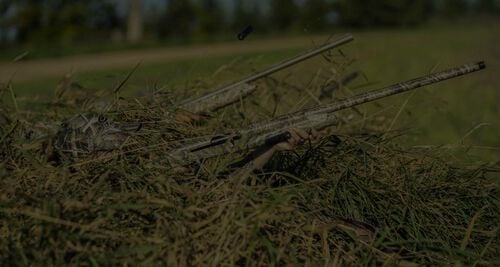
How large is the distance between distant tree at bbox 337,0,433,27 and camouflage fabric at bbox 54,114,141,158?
142 ft

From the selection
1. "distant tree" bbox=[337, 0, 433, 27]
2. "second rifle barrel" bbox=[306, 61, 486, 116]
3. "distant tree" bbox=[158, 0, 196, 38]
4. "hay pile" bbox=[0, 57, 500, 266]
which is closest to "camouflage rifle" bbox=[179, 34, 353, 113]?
"hay pile" bbox=[0, 57, 500, 266]

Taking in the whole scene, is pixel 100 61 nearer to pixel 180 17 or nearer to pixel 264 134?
pixel 180 17

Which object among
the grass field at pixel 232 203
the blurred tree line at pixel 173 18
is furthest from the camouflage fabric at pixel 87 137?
the blurred tree line at pixel 173 18

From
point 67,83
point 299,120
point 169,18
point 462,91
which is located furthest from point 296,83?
point 169,18

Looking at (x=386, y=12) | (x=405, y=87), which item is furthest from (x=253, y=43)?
(x=405, y=87)

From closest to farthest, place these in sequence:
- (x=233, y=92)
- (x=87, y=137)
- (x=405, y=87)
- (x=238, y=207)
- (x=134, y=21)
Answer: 1. (x=238, y=207)
2. (x=87, y=137)
3. (x=405, y=87)
4. (x=233, y=92)
5. (x=134, y=21)

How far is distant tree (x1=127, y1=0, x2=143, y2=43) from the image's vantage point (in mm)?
43875

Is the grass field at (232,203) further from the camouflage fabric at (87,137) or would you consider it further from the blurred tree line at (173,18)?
the blurred tree line at (173,18)

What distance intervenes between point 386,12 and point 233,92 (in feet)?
161

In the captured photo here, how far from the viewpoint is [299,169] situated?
338cm

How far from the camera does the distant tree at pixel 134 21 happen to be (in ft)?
144

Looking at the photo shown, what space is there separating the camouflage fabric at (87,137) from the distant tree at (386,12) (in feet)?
142

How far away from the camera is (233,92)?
398cm

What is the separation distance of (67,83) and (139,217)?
2.03m
